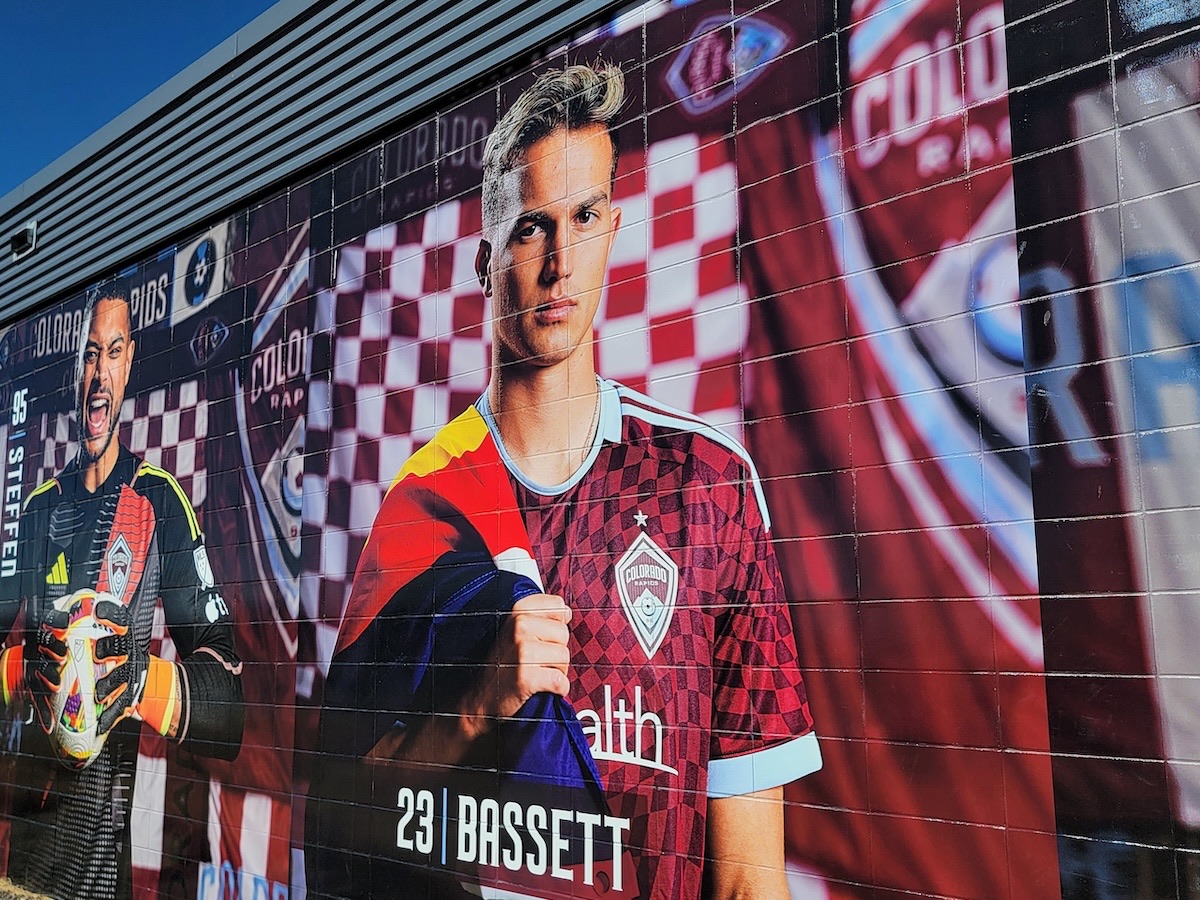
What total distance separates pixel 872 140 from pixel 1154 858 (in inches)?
92.7

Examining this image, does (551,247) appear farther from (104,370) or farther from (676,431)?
(104,370)

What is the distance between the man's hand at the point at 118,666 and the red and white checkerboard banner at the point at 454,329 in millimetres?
2105

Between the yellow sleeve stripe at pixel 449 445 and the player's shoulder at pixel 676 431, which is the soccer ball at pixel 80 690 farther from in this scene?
the player's shoulder at pixel 676 431

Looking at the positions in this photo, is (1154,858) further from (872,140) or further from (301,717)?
(301,717)

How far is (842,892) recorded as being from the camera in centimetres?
387

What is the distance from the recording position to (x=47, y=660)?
29.0 ft

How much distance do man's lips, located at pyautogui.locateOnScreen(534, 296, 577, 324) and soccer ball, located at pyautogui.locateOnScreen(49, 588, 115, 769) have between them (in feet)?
14.7

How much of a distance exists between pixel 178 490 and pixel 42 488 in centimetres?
230

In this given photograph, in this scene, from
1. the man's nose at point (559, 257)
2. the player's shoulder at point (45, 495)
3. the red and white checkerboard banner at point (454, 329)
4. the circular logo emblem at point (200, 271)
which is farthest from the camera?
the player's shoulder at point (45, 495)

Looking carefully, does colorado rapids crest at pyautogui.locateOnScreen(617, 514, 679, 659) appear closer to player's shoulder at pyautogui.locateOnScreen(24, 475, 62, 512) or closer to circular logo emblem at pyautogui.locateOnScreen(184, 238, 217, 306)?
circular logo emblem at pyautogui.locateOnScreen(184, 238, 217, 306)

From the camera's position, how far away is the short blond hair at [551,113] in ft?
16.6

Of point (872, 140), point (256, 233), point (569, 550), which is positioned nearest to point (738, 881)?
point (569, 550)

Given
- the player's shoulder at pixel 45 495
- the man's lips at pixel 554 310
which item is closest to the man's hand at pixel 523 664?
the man's lips at pixel 554 310

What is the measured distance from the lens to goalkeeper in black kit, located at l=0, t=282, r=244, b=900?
23.7ft
